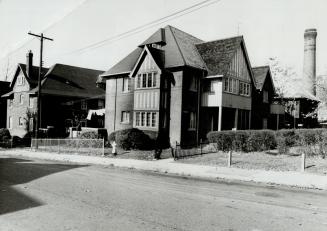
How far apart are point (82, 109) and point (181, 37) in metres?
18.4

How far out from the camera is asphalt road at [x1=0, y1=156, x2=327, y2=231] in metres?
6.98

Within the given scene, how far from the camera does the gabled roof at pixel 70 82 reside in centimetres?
4281

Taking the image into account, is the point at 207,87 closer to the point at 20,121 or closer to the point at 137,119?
the point at 137,119

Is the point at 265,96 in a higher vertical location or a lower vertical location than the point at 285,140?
higher

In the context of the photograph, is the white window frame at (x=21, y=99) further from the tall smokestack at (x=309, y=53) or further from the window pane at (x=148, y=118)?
the tall smokestack at (x=309, y=53)

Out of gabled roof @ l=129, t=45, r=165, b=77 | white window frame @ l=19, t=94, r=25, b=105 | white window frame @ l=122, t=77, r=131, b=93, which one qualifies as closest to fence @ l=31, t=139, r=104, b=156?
white window frame @ l=122, t=77, r=131, b=93

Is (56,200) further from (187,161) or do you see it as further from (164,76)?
(164,76)

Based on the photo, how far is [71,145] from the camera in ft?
101

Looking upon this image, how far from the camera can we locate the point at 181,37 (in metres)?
31.2

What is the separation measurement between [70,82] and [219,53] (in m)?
25.2

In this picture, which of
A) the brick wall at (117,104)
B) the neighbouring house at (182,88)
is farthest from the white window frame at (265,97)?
the brick wall at (117,104)

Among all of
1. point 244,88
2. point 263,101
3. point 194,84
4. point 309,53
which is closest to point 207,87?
point 194,84

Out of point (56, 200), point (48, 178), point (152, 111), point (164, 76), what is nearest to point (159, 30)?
point (164, 76)

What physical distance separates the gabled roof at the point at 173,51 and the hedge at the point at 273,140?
7.91 m
